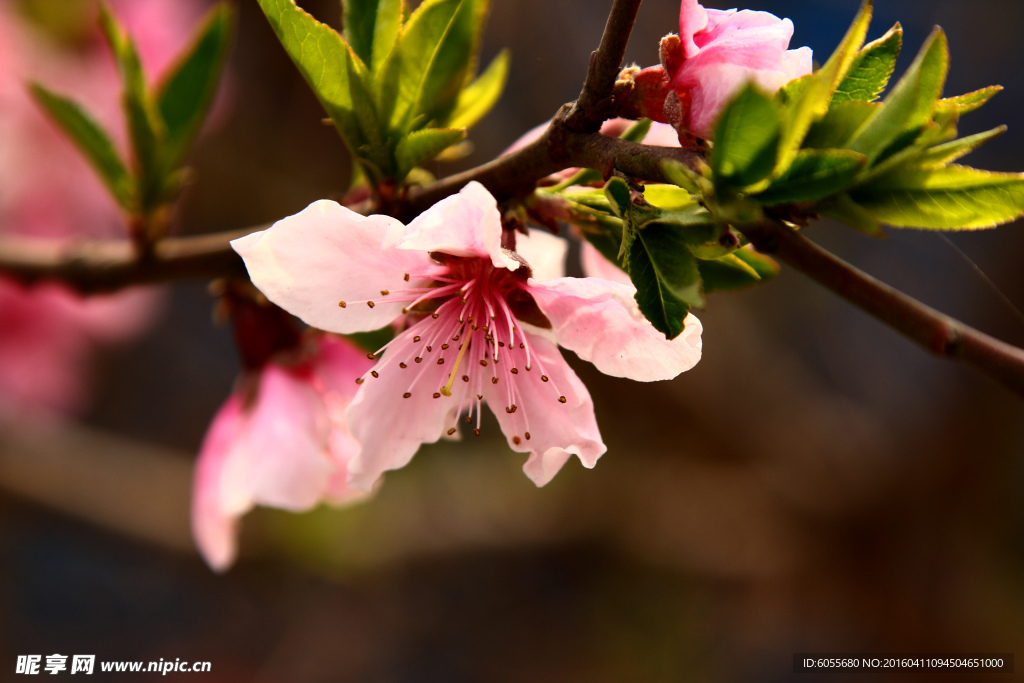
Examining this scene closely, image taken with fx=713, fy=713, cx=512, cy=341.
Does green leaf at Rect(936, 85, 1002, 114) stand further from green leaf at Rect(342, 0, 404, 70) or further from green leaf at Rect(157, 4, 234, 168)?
green leaf at Rect(157, 4, 234, 168)

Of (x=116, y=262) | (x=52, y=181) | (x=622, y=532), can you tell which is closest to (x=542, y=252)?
(x=116, y=262)

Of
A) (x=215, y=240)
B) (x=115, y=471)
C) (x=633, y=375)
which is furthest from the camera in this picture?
(x=115, y=471)

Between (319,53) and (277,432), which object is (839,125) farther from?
(277,432)

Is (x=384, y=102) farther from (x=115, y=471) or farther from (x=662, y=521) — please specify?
(x=662, y=521)

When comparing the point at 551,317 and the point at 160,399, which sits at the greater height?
the point at 551,317

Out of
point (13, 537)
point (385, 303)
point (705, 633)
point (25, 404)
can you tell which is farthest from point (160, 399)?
point (385, 303)

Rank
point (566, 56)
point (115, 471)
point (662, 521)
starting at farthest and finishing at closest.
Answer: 1. point (662, 521)
2. point (115, 471)
3. point (566, 56)

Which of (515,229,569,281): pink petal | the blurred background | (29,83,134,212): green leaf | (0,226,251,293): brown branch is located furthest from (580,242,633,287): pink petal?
the blurred background

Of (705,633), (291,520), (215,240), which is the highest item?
(215,240)

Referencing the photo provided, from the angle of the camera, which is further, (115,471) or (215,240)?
(115,471)
